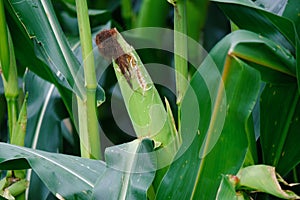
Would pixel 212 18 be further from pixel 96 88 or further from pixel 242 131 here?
pixel 242 131

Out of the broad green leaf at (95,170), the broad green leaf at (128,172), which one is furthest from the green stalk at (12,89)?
the broad green leaf at (128,172)

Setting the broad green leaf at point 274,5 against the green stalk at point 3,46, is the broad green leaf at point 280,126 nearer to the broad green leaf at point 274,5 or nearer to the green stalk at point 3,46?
the broad green leaf at point 274,5

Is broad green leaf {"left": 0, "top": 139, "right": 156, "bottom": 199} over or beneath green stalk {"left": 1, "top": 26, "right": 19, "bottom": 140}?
beneath

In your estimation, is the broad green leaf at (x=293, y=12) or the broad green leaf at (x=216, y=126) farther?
the broad green leaf at (x=293, y=12)

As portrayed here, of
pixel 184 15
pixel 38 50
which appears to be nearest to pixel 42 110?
pixel 38 50

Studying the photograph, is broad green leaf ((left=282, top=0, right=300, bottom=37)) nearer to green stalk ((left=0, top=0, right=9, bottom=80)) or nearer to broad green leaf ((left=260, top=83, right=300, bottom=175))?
broad green leaf ((left=260, top=83, right=300, bottom=175))

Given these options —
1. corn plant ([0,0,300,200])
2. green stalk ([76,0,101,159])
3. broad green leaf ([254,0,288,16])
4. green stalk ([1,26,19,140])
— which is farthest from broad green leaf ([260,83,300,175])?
green stalk ([1,26,19,140])

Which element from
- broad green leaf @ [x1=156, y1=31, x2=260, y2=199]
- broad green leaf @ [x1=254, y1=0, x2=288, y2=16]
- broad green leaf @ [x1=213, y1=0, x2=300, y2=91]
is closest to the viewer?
broad green leaf @ [x1=156, y1=31, x2=260, y2=199]
